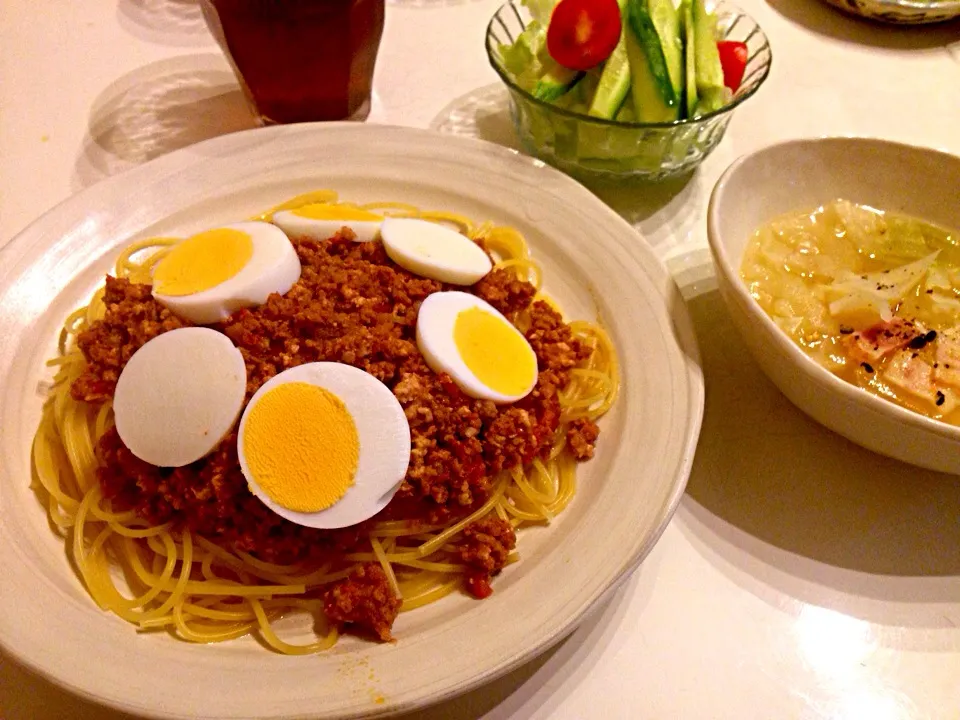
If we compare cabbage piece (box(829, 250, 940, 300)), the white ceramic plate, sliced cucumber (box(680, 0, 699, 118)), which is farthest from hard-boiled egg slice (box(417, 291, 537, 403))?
sliced cucumber (box(680, 0, 699, 118))

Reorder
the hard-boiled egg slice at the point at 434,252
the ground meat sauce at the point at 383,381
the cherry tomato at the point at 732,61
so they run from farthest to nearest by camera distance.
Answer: the cherry tomato at the point at 732,61, the hard-boiled egg slice at the point at 434,252, the ground meat sauce at the point at 383,381

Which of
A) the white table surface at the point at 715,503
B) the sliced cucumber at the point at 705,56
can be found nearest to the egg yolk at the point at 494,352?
the white table surface at the point at 715,503

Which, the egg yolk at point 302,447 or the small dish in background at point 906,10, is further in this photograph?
the small dish in background at point 906,10

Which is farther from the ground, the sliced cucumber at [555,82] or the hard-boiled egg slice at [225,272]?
the sliced cucumber at [555,82]

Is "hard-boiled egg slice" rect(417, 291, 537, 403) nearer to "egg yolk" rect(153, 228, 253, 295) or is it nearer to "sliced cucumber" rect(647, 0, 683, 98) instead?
"egg yolk" rect(153, 228, 253, 295)

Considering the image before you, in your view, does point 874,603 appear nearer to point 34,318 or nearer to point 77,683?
point 77,683

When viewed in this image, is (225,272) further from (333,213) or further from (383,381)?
(383,381)

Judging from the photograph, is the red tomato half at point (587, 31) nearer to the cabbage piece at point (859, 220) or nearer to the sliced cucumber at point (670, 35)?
the sliced cucumber at point (670, 35)

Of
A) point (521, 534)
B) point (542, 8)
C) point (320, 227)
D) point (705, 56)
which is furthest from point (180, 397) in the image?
point (705, 56)
